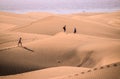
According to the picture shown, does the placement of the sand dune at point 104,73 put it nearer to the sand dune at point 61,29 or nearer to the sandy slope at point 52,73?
the sandy slope at point 52,73

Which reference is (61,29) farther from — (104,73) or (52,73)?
(104,73)

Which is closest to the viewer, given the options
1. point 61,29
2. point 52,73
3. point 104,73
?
point 104,73

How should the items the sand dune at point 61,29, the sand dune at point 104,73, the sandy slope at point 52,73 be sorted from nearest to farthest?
the sand dune at point 104,73
the sandy slope at point 52,73
the sand dune at point 61,29

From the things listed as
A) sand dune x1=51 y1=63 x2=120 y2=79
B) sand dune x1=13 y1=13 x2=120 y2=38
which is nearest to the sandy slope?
sand dune x1=51 y1=63 x2=120 y2=79

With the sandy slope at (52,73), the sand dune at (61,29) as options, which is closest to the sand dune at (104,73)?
the sandy slope at (52,73)

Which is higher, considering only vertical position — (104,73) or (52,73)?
(104,73)

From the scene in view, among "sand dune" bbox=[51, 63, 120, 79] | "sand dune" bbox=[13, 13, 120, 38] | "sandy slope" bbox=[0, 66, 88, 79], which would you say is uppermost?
"sand dune" bbox=[51, 63, 120, 79]

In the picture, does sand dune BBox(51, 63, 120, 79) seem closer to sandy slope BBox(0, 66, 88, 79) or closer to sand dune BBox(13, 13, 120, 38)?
sandy slope BBox(0, 66, 88, 79)

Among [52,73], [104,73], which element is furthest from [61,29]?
[104,73]

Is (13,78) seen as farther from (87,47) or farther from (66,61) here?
(87,47)

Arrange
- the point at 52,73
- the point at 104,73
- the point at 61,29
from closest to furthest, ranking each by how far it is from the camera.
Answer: the point at 104,73, the point at 52,73, the point at 61,29

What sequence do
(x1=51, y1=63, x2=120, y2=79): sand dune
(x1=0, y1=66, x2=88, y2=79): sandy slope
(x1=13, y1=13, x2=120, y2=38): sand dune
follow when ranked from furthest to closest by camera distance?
1. (x1=13, y1=13, x2=120, y2=38): sand dune
2. (x1=0, y1=66, x2=88, y2=79): sandy slope
3. (x1=51, y1=63, x2=120, y2=79): sand dune

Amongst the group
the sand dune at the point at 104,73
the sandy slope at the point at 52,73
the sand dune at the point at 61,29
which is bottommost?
the sand dune at the point at 61,29

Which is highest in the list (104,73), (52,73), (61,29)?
(104,73)
